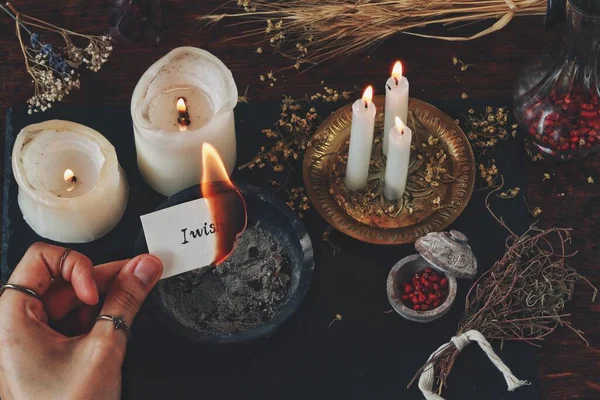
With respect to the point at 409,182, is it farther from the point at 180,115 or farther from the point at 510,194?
the point at 180,115

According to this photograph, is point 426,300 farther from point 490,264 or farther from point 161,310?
A: point 161,310

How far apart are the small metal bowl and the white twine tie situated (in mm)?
47

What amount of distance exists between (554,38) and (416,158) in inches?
14.3

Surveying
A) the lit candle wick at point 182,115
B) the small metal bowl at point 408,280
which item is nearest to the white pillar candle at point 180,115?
the lit candle wick at point 182,115

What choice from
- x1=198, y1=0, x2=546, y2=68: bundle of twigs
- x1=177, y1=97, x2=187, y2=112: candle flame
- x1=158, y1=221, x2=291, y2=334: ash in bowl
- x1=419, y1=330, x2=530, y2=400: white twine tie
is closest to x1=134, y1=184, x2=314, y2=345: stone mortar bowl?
x1=158, y1=221, x2=291, y2=334: ash in bowl

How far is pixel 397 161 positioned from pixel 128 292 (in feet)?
1.44

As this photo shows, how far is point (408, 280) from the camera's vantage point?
4.76 ft

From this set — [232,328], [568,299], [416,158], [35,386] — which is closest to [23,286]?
[35,386]

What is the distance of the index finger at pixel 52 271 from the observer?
130cm

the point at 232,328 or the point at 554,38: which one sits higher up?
the point at 554,38

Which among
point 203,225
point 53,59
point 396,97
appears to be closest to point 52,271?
point 203,225

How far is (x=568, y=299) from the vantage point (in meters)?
1.47

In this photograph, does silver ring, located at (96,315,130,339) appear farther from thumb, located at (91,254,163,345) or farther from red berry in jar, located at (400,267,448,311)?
red berry in jar, located at (400,267,448,311)

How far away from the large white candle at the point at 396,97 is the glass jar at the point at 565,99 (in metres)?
0.21
